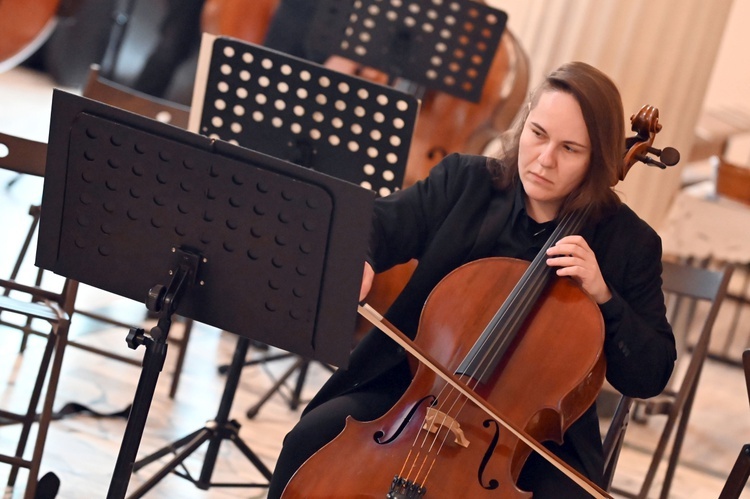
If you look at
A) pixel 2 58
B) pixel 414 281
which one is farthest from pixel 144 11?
pixel 414 281

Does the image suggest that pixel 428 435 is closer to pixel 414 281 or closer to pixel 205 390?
pixel 414 281

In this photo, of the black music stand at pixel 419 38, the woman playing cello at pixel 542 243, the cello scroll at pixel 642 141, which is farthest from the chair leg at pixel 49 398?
the black music stand at pixel 419 38

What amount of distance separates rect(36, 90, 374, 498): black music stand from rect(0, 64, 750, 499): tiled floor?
0.86 metres

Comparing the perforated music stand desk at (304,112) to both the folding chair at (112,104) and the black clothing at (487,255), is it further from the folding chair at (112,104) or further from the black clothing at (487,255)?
the folding chair at (112,104)

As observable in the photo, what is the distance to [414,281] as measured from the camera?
1.98 meters

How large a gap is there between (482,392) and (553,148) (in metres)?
0.48

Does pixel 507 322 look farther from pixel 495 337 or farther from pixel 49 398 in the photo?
pixel 49 398

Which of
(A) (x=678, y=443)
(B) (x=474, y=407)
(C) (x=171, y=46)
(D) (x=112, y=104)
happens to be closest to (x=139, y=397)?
(B) (x=474, y=407)

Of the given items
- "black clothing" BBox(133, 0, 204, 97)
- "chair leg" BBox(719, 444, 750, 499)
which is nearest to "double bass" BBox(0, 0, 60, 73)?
"black clothing" BBox(133, 0, 204, 97)

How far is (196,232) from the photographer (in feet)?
5.39

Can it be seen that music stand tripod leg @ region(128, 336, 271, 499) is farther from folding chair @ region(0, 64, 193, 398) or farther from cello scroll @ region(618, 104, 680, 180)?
cello scroll @ region(618, 104, 680, 180)

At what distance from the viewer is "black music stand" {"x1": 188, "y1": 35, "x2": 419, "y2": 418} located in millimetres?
2248

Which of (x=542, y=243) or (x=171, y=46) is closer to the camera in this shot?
(x=542, y=243)

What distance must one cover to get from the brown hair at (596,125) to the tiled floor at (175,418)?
1131 mm
